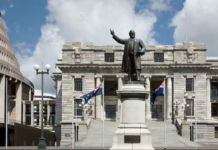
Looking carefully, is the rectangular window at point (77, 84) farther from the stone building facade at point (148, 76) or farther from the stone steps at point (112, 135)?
the stone steps at point (112, 135)

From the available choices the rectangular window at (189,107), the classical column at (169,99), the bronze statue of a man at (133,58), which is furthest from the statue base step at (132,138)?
the rectangular window at (189,107)

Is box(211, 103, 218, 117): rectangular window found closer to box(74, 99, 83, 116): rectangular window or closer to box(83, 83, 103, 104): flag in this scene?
box(74, 99, 83, 116): rectangular window

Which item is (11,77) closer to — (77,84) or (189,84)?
(77,84)

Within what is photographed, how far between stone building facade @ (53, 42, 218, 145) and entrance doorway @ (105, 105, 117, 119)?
33.9 inches

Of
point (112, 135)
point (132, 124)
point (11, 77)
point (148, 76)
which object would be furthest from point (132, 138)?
point (11, 77)

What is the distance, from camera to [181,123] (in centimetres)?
5797

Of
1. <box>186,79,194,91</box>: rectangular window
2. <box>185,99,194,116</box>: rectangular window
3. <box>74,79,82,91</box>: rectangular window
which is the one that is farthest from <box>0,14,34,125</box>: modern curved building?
<box>186,79,194,91</box>: rectangular window

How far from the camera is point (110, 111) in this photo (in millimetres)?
69188

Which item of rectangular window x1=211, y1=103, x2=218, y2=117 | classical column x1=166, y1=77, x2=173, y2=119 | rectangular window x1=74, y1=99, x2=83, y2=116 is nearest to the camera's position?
classical column x1=166, y1=77, x2=173, y2=119

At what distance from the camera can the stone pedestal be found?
21.6 m

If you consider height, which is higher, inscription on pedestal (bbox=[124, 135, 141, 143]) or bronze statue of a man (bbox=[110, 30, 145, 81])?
bronze statue of a man (bbox=[110, 30, 145, 81])

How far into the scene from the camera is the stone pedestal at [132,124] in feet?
71.0

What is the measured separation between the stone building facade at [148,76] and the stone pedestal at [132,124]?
43.0 meters

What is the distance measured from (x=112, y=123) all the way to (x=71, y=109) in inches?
285
